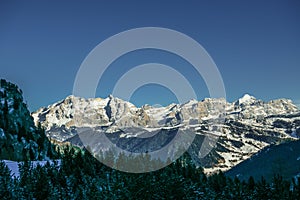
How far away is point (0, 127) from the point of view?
652 feet

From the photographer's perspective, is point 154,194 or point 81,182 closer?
point 154,194

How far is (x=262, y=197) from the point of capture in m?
105

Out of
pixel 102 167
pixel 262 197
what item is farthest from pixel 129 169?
pixel 262 197

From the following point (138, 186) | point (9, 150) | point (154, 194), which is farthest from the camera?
point (9, 150)

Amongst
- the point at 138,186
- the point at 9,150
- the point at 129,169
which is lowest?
the point at 138,186

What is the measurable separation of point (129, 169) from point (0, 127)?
110 m

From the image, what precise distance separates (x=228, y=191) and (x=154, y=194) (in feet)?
121

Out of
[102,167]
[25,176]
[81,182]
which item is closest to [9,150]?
[102,167]

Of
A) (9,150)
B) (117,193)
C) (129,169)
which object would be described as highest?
(9,150)

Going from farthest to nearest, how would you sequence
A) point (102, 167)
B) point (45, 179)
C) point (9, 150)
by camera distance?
point (9, 150), point (102, 167), point (45, 179)

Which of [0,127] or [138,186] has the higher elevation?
[0,127]

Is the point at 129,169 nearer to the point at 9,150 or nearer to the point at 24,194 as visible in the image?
the point at 24,194

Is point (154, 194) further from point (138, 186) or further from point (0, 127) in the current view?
point (0, 127)

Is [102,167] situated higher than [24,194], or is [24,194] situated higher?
[102,167]
